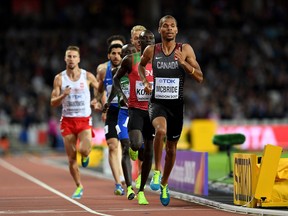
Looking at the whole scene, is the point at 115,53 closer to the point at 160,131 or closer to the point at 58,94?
the point at 58,94

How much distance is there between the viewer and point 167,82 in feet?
44.2

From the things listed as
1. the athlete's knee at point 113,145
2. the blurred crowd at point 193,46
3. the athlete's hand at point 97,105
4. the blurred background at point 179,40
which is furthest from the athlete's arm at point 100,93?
the blurred crowd at point 193,46

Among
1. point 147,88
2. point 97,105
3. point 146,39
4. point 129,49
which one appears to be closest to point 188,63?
point 147,88

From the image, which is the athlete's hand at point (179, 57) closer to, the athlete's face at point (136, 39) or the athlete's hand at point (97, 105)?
the athlete's face at point (136, 39)

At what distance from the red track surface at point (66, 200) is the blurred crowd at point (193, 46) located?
14972 mm

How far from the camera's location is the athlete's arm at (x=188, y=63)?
1322 cm

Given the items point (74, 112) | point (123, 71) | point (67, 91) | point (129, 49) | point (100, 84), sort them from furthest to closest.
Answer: point (100, 84)
point (74, 112)
point (67, 91)
point (129, 49)
point (123, 71)

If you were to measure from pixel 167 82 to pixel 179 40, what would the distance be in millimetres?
29766

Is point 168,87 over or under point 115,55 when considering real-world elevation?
under

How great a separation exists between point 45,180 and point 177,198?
639cm

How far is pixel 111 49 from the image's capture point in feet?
54.4

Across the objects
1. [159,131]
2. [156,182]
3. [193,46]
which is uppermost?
[193,46]

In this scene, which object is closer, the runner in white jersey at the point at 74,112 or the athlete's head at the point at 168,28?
the athlete's head at the point at 168,28

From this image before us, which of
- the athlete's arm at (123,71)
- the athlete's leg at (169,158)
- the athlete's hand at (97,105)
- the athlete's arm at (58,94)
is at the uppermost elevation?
the athlete's arm at (123,71)
